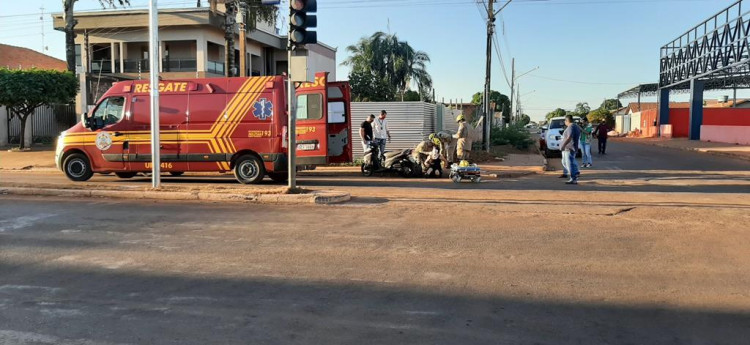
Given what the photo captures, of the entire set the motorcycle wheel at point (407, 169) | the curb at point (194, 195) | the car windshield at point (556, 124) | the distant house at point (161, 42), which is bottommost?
the curb at point (194, 195)

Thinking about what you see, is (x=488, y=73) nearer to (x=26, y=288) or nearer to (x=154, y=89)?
(x=154, y=89)

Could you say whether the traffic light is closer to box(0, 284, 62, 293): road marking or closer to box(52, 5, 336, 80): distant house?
box(0, 284, 62, 293): road marking

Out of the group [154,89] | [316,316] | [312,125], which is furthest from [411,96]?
[316,316]

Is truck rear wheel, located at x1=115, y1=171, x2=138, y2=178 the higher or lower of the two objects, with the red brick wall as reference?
A: lower

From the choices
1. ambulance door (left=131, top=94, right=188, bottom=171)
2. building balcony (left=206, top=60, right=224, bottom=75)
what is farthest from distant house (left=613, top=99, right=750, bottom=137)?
ambulance door (left=131, top=94, right=188, bottom=171)

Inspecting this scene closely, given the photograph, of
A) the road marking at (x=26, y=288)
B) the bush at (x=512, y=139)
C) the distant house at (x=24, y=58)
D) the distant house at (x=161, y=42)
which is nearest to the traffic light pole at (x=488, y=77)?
the bush at (x=512, y=139)

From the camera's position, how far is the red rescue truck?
42.0 feet

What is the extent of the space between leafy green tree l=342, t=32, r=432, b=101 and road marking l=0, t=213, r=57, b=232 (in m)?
38.1

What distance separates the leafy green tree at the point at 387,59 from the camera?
4641 centimetres

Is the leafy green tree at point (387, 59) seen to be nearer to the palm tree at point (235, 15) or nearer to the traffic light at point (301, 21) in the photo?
the palm tree at point (235, 15)

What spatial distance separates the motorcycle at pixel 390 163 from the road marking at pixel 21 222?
8062mm

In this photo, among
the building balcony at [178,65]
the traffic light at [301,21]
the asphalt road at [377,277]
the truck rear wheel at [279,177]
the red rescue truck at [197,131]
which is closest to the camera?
the asphalt road at [377,277]

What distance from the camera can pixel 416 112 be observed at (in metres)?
18.9

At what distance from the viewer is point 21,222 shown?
840 cm
